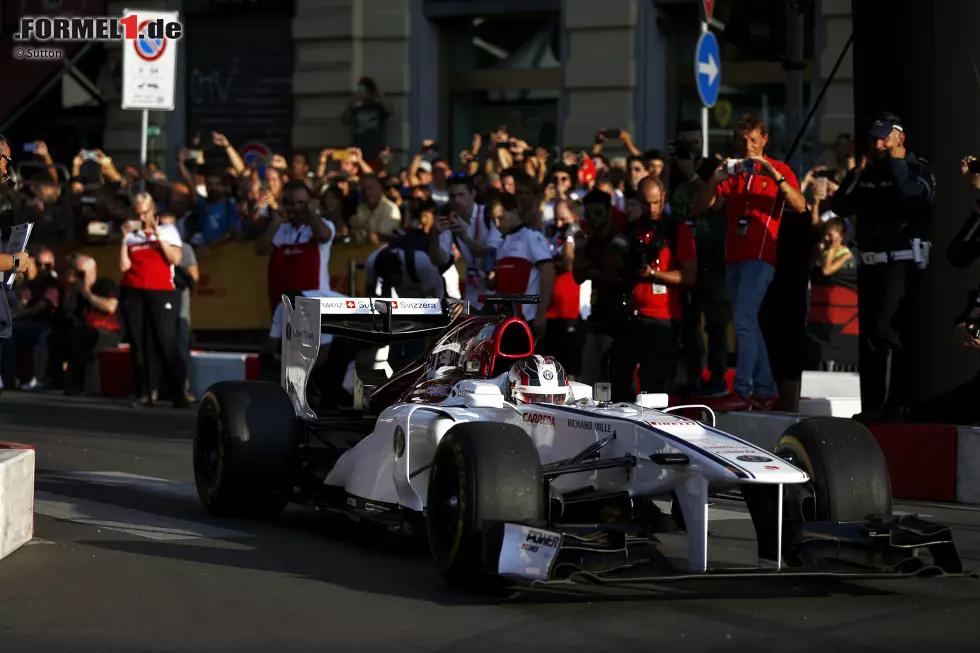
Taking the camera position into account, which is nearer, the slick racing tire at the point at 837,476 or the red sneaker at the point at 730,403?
the slick racing tire at the point at 837,476

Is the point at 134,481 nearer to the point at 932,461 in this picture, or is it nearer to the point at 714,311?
the point at 714,311

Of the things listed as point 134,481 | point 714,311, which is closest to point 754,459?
point 134,481

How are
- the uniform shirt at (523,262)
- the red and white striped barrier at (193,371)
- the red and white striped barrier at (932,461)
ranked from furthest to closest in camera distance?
the red and white striped barrier at (193,371) < the uniform shirt at (523,262) < the red and white striped barrier at (932,461)

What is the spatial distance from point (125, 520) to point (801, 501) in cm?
396

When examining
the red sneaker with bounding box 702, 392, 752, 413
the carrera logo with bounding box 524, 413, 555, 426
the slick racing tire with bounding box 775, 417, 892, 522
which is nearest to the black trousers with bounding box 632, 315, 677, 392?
the red sneaker with bounding box 702, 392, 752, 413

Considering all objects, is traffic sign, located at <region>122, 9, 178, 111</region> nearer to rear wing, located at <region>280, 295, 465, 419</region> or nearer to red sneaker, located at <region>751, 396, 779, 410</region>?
red sneaker, located at <region>751, 396, 779, 410</region>

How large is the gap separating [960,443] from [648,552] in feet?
14.8

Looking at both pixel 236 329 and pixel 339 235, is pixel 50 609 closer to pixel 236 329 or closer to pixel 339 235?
pixel 339 235

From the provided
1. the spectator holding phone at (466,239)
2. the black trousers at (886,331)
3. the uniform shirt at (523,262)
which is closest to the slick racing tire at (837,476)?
the black trousers at (886,331)

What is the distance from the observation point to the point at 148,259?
57.4 ft

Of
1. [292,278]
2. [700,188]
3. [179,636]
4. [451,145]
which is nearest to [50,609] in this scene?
[179,636]

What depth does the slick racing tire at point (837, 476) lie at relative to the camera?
7957 millimetres

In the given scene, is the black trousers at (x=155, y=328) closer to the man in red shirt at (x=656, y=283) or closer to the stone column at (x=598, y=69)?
the man in red shirt at (x=656, y=283)

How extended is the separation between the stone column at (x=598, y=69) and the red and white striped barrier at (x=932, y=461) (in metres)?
12.8
